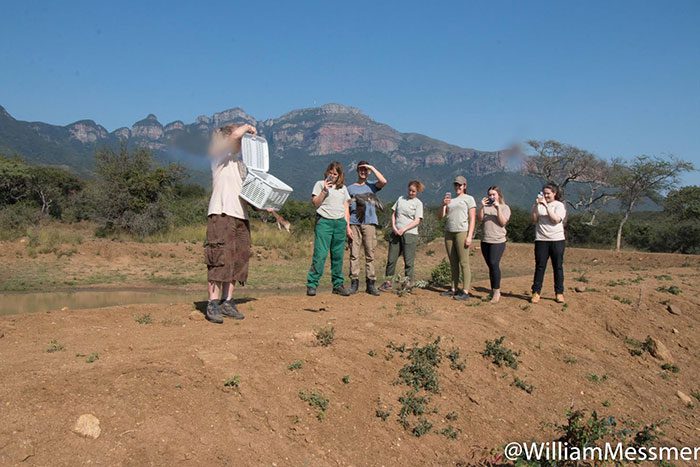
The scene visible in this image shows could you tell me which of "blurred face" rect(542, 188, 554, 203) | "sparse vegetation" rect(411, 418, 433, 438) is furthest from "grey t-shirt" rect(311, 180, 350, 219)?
"sparse vegetation" rect(411, 418, 433, 438)

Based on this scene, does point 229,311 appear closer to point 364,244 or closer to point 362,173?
point 364,244

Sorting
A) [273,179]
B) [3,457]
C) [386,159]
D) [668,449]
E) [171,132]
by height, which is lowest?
[668,449]

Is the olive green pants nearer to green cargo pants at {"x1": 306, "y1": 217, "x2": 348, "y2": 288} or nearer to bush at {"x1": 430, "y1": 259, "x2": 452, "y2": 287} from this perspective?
bush at {"x1": 430, "y1": 259, "x2": 452, "y2": 287}

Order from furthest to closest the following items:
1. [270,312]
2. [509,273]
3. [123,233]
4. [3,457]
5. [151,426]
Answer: [123,233], [509,273], [270,312], [151,426], [3,457]

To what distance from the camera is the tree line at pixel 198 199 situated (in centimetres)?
2294

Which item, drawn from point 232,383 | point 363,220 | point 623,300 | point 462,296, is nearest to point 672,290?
point 623,300

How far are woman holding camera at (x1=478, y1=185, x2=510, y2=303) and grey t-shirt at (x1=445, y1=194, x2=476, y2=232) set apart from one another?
8.5 inches

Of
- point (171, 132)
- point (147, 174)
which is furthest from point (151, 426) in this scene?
point (147, 174)

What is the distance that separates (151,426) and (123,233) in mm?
20363

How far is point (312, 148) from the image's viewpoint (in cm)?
12950

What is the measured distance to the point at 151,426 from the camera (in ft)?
11.5

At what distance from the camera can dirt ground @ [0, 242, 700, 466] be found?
351 cm

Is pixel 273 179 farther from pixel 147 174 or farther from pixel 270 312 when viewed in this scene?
pixel 147 174

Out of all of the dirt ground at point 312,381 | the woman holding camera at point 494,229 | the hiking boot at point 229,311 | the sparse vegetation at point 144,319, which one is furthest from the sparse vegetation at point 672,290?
the sparse vegetation at point 144,319
